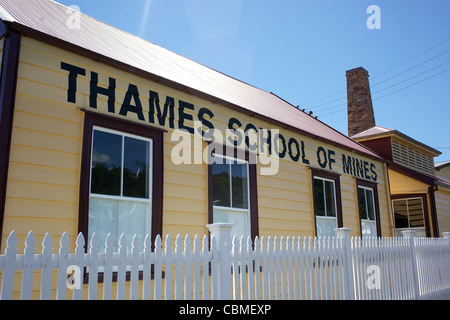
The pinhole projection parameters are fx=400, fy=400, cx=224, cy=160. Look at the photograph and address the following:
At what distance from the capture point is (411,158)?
15.5 meters

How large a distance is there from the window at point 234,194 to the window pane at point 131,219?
1.35 meters

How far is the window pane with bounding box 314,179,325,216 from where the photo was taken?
948cm

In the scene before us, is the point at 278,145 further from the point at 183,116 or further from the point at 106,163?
the point at 106,163

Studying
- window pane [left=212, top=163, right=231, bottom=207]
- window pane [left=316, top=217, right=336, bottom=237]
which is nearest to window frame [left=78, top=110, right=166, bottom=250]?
window pane [left=212, top=163, right=231, bottom=207]

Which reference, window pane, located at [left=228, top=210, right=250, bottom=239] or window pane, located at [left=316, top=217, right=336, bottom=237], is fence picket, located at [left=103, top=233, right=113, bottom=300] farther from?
window pane, located at [left=316, top=217, right=336, bottom=237]

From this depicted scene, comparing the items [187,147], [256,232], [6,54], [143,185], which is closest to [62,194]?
[143,185]

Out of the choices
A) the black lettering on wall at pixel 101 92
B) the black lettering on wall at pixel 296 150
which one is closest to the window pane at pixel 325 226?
the black lettering on wall at pixel 296 150

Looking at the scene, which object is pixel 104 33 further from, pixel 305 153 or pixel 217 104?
pixel 305 153

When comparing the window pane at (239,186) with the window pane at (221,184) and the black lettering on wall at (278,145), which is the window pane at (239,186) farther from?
the black lettering on wall at (278,145)

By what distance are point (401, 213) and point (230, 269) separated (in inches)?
535

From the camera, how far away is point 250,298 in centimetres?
462

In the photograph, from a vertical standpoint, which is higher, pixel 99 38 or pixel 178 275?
pixel 99 38

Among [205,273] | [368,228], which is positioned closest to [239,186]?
[205,273]

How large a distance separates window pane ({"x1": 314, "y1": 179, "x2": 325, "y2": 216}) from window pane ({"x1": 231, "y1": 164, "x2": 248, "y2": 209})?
8.25 feet
